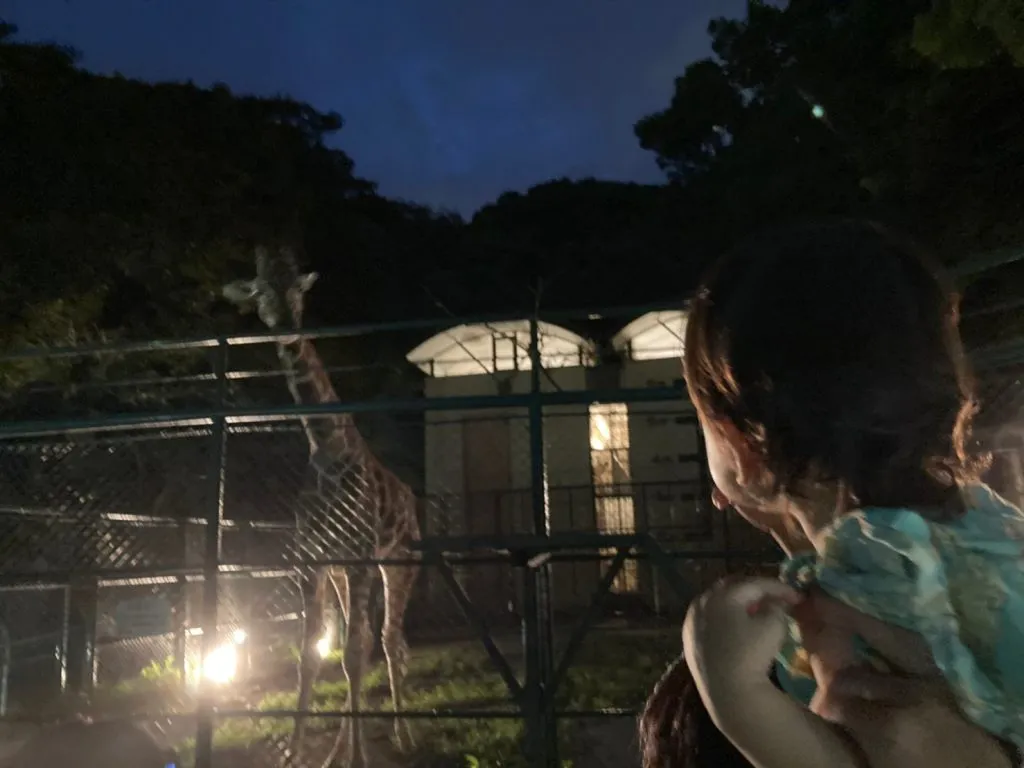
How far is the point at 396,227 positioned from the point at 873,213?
12.5 meters

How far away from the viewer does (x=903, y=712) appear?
2.60ft

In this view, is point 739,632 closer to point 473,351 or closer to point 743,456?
point 743,456

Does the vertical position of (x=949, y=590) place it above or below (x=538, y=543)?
above

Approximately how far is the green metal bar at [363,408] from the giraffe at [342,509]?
4.69 ft

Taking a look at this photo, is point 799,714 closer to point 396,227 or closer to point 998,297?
point 998,297

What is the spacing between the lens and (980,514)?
0.89 metres

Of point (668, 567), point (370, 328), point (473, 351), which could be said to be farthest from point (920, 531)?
point (473, 351)

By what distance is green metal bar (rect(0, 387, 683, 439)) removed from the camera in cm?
336

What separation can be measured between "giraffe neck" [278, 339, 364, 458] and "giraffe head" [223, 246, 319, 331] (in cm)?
24

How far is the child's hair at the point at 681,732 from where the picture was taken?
2.99 ft

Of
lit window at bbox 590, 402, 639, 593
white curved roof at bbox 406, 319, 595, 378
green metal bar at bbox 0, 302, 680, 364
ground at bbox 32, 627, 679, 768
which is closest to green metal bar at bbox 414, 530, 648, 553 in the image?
ground at bbox 32, 627, 679, 768

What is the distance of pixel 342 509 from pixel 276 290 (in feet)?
4.87

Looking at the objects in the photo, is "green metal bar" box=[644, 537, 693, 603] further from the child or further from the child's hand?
the child's hand

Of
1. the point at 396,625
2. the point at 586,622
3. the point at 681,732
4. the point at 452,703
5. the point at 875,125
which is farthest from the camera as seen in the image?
the point at 452,703
